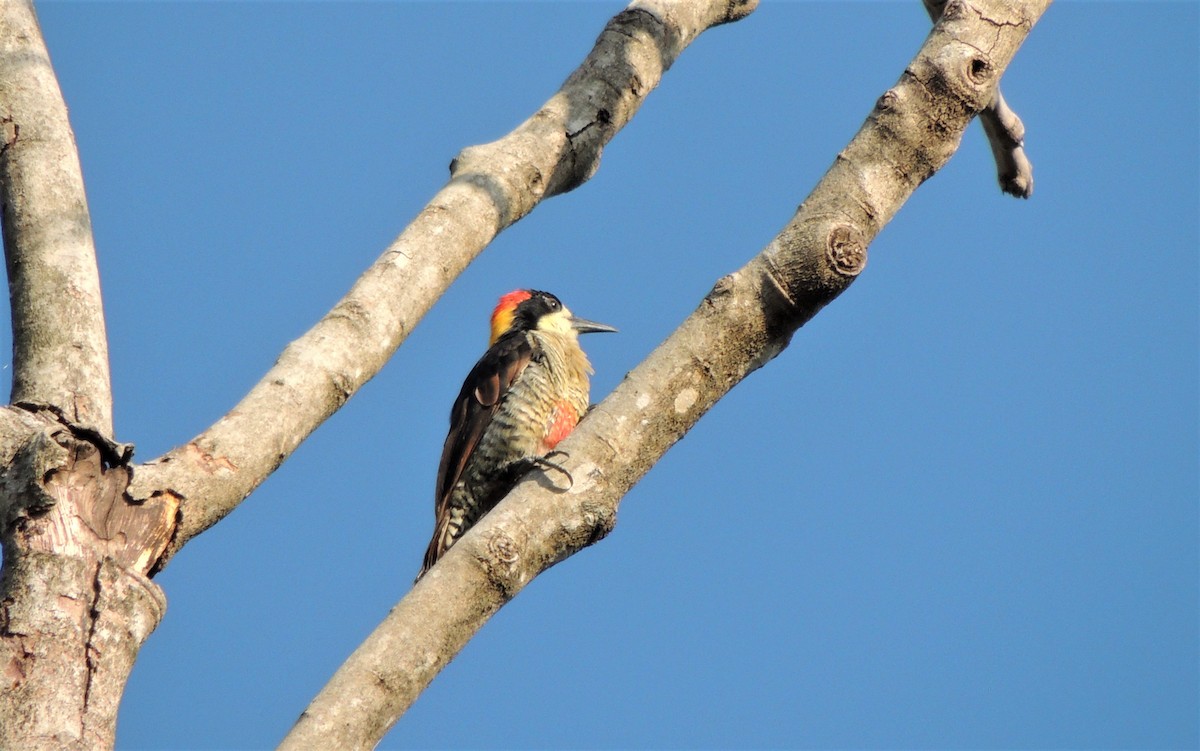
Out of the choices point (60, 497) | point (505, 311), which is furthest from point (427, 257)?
point (505, 311)

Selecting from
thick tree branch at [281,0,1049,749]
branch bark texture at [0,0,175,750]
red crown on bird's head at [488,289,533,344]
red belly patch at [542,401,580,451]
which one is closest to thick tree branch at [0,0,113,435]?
branch bark texture at [0,0,175,750]

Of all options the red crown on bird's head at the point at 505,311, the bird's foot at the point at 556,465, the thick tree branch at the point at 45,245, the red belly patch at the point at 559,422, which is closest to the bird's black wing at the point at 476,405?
the red belly patch at the point at 559,422

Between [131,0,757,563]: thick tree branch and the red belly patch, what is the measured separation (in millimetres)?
2429

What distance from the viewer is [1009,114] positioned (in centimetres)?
369

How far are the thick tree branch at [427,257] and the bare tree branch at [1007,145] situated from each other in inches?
41.3

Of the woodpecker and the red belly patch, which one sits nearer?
the woodpecker

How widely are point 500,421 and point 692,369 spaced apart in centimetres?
380

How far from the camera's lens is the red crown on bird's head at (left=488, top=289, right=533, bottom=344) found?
770 centimetres

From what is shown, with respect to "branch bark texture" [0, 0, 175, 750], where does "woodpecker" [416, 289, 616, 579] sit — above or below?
above

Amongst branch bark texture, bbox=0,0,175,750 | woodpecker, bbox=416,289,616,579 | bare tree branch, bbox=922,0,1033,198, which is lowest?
branch bark texture, bbox=0,0,175,750

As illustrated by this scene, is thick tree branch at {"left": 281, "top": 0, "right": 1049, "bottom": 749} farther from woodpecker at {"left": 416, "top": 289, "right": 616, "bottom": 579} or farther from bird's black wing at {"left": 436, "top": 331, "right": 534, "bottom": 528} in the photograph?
bird's black wing at {"left": 436, "top": 331, "right": 534, "bottom": 528}

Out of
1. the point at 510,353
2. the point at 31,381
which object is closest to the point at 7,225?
the point at 31,381

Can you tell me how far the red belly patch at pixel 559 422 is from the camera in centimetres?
640

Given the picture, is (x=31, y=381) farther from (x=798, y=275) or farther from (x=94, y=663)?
(x=798, y=275)
